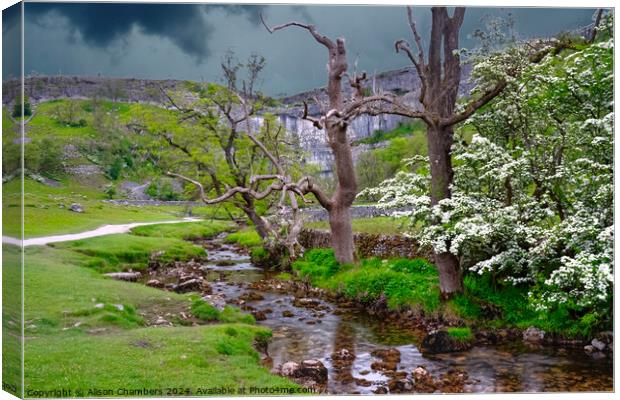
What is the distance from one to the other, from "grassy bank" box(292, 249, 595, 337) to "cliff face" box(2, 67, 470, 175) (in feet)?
13.9

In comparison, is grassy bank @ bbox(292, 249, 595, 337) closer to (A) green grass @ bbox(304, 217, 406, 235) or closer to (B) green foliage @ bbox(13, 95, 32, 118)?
(A) green grass @ bbox(304, 217, 406, 235)

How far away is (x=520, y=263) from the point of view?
10898mm

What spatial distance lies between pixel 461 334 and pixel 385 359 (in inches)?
74.6

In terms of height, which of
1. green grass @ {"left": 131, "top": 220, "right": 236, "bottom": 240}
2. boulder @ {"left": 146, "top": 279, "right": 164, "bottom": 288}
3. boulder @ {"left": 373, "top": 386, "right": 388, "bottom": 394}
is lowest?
boulder @ {"left": 373, "top": 386, "right": 388, "bottom": 394}

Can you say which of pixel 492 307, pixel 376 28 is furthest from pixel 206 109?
pixel 492 307

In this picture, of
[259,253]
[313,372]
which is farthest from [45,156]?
[259,253]

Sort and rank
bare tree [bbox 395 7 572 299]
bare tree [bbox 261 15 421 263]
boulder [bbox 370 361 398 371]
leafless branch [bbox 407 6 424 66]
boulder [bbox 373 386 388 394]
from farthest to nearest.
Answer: bare tree [bbox 261 15 421 263] < bare tree [bbox 395 7 572 299] < leafless branch [bbox 407 6 424 66] < boulder [bbox 370 361 398 371] < boulder [bbox 373 386 388 394]

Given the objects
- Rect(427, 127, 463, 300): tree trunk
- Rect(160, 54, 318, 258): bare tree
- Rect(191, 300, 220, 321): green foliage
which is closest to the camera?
Rect(427, 127, 463, 300): tree trunk

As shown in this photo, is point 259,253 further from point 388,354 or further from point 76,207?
point 388,354

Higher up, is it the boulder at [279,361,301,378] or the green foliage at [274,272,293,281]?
the green foliage at [274,272,293,281]

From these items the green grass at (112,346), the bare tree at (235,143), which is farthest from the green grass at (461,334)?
the bare tree at (235,143)

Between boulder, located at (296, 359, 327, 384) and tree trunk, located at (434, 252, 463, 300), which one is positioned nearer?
boulder, located at (296, 359, 327, 384)

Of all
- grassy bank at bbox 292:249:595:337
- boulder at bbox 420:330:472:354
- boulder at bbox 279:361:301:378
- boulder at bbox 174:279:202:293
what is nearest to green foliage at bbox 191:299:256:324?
boulder at bbox 174:279:202:293

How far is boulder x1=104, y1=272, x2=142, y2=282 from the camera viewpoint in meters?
16.8
